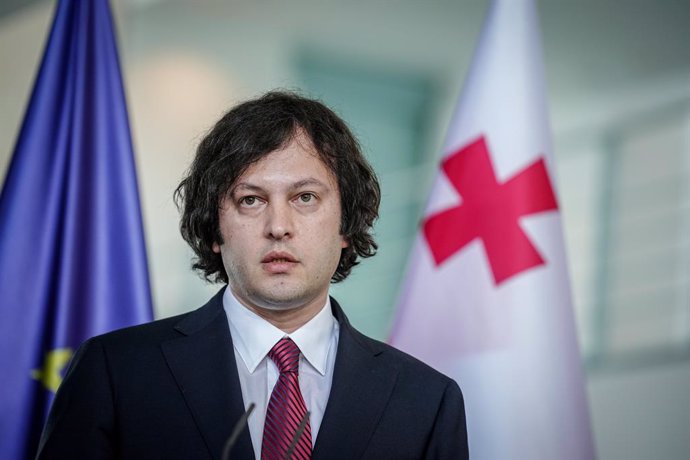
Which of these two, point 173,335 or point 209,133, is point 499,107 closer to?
point 209,133

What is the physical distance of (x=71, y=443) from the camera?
52.8 inches

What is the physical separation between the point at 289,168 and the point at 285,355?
28 cm

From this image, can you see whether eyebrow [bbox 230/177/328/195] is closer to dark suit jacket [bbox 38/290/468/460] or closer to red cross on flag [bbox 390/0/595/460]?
dark suit jacket [bbox 38/290/468/460]

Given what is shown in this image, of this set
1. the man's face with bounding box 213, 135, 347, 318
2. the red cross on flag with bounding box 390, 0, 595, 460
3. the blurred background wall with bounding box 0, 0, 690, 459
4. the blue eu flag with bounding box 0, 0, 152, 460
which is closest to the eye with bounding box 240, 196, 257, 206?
the man's face with bounding box 213, 135, 347, 318

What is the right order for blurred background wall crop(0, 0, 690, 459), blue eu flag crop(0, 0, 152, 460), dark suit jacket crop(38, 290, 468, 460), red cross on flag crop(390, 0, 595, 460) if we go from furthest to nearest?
blurred background wall crop(0, 0, 690, 459) < red cross on flag crop(390, 0, 595, 460) < blue eu flag crop(0, 0, 152, 460) < dark suit jacket crop(38, 290, 468, 460)

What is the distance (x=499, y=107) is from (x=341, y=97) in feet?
8.49

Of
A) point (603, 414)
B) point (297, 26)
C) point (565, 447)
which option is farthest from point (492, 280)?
point (297, 26)

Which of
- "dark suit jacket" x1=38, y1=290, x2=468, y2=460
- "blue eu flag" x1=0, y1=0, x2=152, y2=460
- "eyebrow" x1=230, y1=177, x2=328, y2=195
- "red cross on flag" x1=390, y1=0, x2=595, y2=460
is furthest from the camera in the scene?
"red cross on flag" x1=390, y1=0, x2=595, y2=460

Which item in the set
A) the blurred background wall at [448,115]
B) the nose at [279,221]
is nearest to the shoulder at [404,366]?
the nose at [279,221]

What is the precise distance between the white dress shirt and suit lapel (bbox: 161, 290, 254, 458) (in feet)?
0.08

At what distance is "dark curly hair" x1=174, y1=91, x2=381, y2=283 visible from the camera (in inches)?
60.6

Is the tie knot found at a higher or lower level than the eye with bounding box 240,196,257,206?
lower

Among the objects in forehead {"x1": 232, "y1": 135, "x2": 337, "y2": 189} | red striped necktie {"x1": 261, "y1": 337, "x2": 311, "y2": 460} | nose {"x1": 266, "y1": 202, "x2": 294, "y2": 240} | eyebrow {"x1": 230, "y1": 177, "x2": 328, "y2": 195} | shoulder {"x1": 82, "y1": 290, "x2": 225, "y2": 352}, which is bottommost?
red striped necktie {"x1": 261, "y1": 337, "x2": 311, "y2": 460}

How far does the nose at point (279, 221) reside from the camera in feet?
4.71
